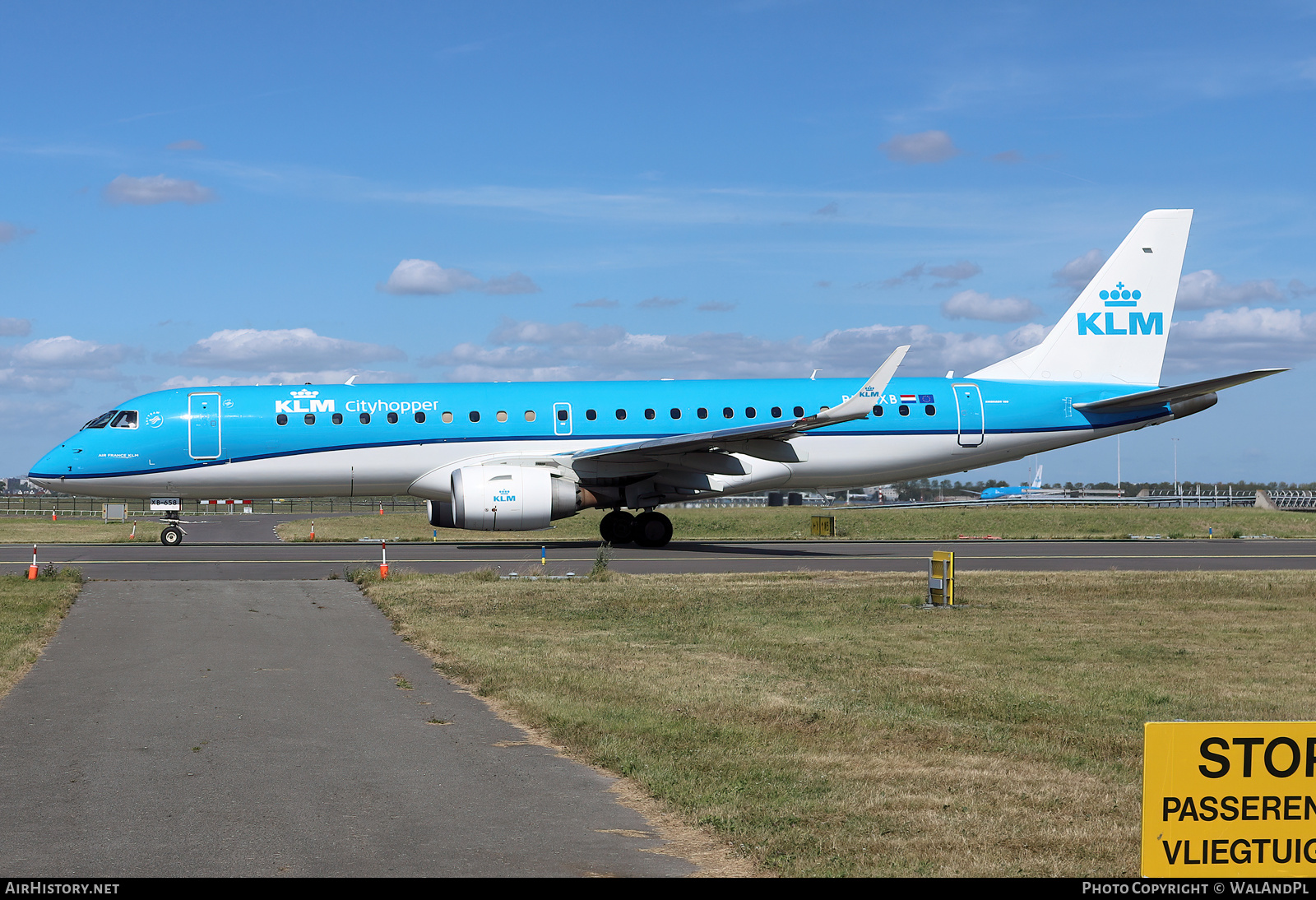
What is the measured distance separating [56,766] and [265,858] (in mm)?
2941

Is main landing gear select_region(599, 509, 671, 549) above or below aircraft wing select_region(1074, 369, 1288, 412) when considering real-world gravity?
below

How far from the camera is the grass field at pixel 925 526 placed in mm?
40906

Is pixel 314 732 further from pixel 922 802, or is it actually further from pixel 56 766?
pixel 922 802

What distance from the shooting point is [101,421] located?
100 feet

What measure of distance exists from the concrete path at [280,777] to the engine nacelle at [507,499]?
1367cm

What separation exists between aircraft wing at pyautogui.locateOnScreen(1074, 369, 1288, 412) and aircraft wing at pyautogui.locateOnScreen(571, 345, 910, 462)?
27.4 feet

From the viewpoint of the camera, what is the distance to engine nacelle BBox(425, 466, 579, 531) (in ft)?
89.9

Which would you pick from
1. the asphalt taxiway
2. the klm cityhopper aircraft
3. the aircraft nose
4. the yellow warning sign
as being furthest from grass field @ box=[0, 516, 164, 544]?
the yellow warning sign

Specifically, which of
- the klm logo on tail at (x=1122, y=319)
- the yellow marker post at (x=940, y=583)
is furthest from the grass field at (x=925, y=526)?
the yellow marker post at (x=940, y=583)

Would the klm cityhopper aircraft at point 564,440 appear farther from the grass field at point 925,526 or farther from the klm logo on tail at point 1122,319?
the grass field at point 925,526

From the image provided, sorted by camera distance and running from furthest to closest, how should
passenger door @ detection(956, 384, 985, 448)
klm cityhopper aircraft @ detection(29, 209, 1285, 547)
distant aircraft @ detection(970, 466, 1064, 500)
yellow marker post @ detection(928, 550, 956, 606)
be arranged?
distant aircraft @ detection(970, 466, 1064, 500), passenger door @ detection(956, 384, 985, 448), klm cityhopper aircraft @ detection(29, 209, 1285, 547), yellow marker post @ detection(928, 550, 956, 606)

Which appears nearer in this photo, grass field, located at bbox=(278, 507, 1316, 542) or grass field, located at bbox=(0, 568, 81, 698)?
grass field, located at bbox=(0, 568, 81, 698)

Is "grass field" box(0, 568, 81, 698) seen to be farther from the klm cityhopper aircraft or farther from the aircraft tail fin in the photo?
the aircraft tail fin

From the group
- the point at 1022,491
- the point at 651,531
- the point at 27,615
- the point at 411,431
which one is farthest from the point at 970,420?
the point at 1022,491
